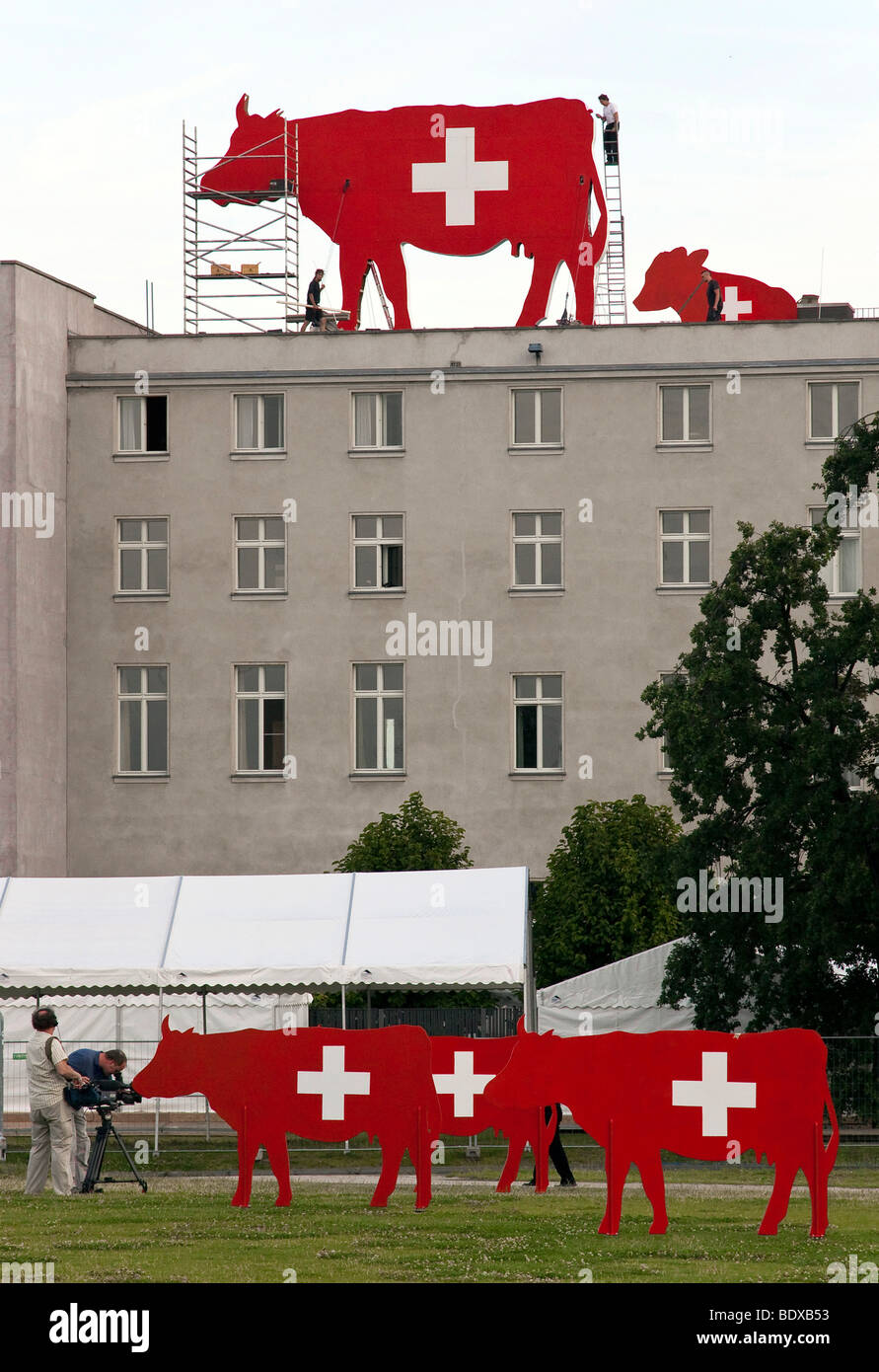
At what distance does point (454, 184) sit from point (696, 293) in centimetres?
854

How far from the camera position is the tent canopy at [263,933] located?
2683cm

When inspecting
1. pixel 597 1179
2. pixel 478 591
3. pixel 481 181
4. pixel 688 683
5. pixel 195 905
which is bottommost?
pixel 597 1179

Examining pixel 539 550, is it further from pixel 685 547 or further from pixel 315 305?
pixel 315 305

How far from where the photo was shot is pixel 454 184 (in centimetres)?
4622

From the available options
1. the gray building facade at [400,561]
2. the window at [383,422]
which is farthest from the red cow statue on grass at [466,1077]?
the window at [383,422]

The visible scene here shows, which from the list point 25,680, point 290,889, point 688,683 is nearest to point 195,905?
point 290,889

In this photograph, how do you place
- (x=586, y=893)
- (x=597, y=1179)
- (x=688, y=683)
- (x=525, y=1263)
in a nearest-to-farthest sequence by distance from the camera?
(x=525, y=1263), (x=597, y=1179), (x=688, y=683), (x=586, y=893)

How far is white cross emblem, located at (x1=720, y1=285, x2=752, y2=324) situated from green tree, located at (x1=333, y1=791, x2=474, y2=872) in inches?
712

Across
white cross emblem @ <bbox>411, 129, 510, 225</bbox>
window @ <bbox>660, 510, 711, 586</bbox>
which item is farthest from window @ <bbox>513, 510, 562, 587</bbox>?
white cross emblem @ <bbox>411, 129, 510, 225</bbox>

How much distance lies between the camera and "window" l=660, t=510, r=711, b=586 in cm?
4716

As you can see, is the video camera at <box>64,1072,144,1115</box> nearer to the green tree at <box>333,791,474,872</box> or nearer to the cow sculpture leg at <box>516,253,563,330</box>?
the green tree at <box>333,791,474,872</box>

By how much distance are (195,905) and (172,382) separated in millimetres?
22670

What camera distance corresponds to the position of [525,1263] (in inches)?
567

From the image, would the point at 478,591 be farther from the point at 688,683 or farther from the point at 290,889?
the point at 290,889
